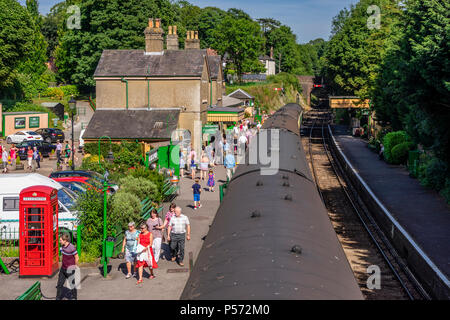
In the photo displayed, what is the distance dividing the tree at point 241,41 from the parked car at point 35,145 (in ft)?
178

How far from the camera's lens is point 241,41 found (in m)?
86.9

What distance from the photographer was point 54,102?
5800 cm

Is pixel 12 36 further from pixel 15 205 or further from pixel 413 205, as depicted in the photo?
pixel 413 205

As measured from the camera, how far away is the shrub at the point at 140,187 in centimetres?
1936

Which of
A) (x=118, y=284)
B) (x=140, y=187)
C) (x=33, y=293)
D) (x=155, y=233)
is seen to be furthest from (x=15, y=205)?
(x=33, y=293)

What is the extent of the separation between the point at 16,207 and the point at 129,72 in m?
18.6

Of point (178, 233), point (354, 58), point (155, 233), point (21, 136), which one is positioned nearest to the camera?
point (178, 233)

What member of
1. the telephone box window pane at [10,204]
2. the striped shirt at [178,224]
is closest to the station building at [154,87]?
the telephone box window pane at [10,204]

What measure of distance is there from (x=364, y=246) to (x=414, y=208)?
4675 mm

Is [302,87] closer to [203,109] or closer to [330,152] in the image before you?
[330,152]

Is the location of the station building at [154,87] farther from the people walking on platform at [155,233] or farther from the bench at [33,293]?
the bench at [33,293]

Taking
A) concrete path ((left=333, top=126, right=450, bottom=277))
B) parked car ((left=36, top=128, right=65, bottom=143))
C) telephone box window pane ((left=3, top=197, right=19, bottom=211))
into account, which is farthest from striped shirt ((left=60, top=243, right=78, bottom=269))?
parked car ((left=36, top=128, right=65, bottom=143))

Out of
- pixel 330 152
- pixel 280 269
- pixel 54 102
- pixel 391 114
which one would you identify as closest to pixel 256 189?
pixel 280 269

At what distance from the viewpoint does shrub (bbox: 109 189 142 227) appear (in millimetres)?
16016
